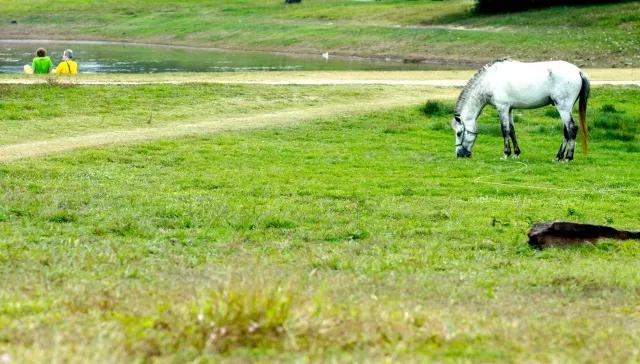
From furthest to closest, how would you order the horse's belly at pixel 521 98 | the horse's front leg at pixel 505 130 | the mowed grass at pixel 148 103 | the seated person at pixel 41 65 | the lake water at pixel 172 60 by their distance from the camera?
the lake water at pixel 172 60 → the seated person at pixel 41 65 → the mowed grass at pixel 148 103 → the horse's front leg at pixel 505 130 → the horse's belly at pixel 521 98

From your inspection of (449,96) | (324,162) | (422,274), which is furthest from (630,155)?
(422,274)

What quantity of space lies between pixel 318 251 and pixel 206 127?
11448 millimetres

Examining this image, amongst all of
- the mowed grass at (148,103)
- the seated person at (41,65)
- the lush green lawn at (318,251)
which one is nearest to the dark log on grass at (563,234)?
the lush green lawn at (318,251)

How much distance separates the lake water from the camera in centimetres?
4494

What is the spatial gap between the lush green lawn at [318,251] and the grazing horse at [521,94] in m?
0.53

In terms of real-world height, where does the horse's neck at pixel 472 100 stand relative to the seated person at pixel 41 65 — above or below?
above

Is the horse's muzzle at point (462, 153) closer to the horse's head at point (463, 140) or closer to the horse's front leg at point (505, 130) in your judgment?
the horse's head at point (463, 140)

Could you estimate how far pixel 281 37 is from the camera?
58.4 metres

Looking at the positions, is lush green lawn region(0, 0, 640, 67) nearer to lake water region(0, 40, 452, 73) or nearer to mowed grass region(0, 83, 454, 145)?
lake water region(0, 40, 452, 73)

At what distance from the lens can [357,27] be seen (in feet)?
192

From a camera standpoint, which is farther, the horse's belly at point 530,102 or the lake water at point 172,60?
the lake water at point 172,60

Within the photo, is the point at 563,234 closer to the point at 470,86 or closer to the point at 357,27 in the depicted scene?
the point at 470,86

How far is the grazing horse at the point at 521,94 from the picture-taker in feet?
65.4

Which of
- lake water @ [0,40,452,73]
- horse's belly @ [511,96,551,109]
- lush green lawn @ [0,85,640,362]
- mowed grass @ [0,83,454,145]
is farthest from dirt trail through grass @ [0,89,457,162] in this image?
lake water @ [0,40,452,73]
